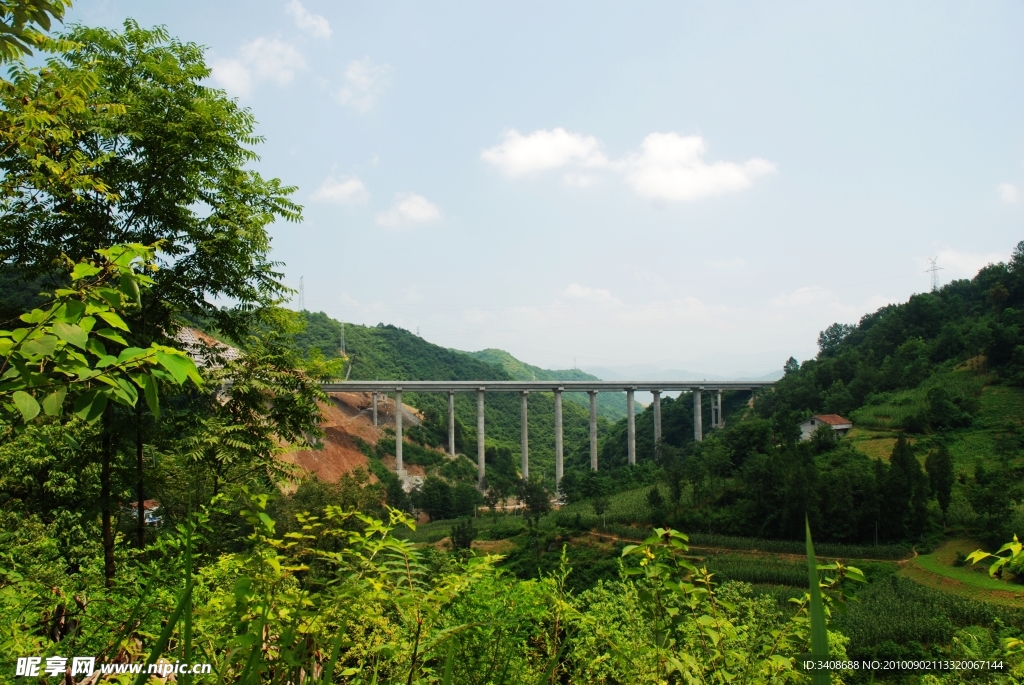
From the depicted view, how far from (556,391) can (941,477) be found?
90.9 feet

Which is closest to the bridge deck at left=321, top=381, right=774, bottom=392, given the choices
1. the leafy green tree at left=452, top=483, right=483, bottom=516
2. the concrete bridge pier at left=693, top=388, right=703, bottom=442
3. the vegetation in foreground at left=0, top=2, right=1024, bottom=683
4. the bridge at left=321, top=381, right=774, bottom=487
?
the bridge at left=321, top=381, right=774, bottom=487

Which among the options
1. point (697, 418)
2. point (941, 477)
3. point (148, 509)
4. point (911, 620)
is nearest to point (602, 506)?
point (941, 477)

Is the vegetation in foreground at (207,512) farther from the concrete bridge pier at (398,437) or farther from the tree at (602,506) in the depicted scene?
the concrete bridge pier at (398,437)

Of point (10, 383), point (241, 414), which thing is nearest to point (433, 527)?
point (241, 414)

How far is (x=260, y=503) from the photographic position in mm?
1950

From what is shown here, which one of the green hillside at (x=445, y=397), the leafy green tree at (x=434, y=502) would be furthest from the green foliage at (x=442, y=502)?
the green hillside at (x=445, y=397)

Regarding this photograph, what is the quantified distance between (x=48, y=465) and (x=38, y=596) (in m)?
7.45

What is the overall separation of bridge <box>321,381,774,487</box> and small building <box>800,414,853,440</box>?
44.1 feet

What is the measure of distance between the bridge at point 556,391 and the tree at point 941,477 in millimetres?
23636

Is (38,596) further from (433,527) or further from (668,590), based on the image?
(433,527)

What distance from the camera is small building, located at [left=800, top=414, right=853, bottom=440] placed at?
36.1m

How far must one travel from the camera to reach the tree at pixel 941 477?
24.1 metres

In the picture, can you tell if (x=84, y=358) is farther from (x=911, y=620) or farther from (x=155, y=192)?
(x=911, y=620)

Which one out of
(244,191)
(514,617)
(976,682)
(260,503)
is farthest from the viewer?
(244,191)
